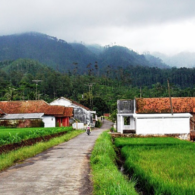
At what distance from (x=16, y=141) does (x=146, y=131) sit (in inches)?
619

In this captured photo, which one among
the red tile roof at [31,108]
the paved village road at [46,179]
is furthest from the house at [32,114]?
the paved village road at [46,179]

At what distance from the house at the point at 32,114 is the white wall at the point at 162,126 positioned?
13.8 m

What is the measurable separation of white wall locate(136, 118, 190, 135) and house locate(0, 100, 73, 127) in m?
13.8

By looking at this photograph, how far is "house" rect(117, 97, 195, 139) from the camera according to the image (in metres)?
27.1

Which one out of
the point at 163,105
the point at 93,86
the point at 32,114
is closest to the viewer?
the point at 163,105

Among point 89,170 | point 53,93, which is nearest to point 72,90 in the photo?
point 53,93

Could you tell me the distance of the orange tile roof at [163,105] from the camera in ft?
93.0

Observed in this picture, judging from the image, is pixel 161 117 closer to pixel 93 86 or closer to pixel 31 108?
pixel 31 108

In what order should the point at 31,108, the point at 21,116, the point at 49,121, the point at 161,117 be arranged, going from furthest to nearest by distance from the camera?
the point at 31,108 → the point at 49,121 → the point at 21,116 → the point at 161,117

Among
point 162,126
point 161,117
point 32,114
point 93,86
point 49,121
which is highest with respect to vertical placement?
point 93,86

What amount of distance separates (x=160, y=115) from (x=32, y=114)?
1743 cm

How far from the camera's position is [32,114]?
120 ft

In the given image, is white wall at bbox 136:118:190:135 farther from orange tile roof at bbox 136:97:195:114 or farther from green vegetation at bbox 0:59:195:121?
green vegetation at bbox 0:59:195:121

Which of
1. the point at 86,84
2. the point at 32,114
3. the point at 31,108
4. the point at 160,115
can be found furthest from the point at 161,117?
the point at 86,84
